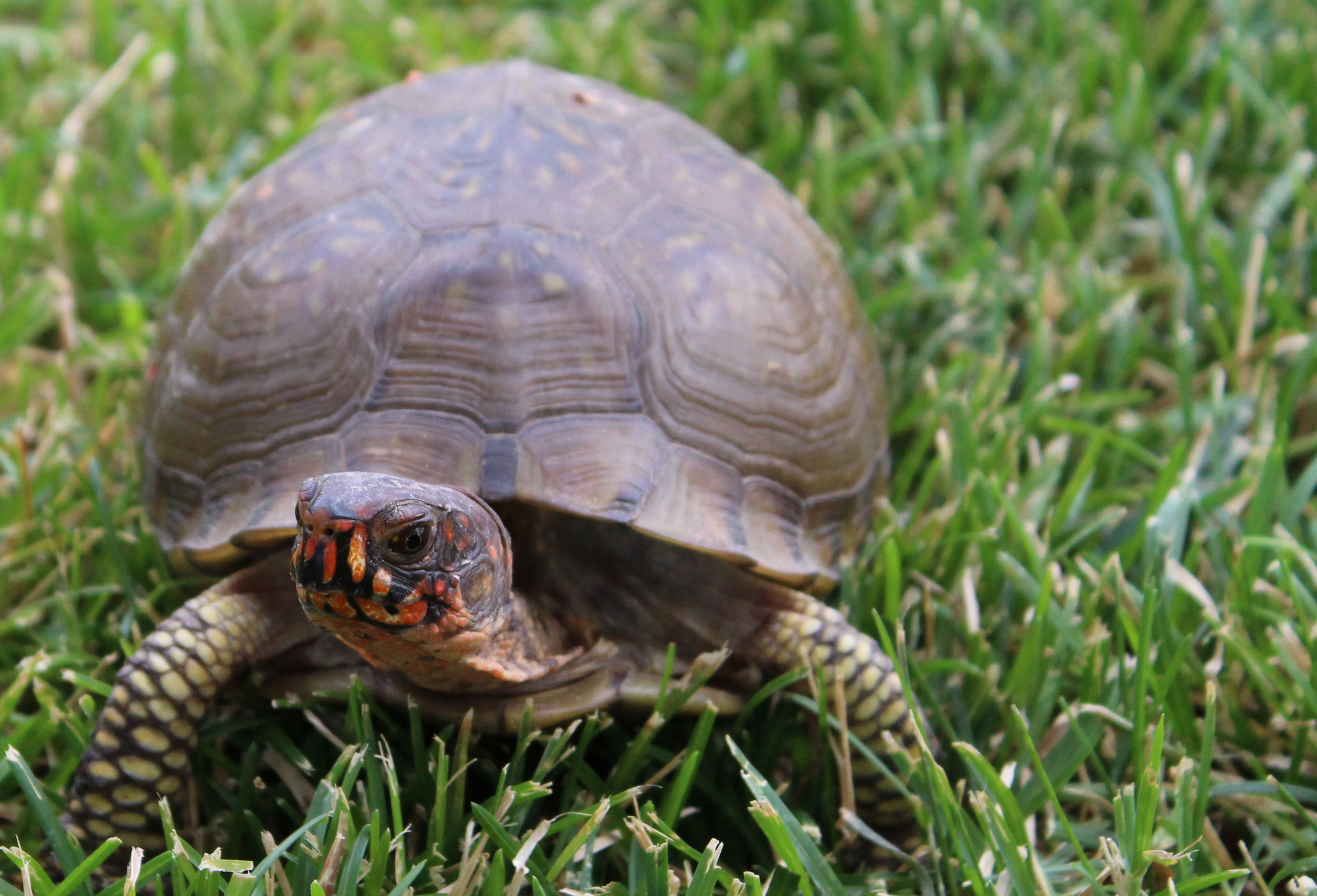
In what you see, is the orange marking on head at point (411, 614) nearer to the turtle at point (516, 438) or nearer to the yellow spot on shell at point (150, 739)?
the turtle at point (516, 438)

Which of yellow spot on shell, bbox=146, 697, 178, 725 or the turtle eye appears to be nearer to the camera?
the turtle eye

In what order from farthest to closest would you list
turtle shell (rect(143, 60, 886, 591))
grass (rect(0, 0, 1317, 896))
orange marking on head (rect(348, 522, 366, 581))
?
1. turtle shell (rect(143, 60, 886, 591))
2. grass (rect(0, 0, 1317, 896))
3. orange marking on head (rect(348, 522, 366, 581))

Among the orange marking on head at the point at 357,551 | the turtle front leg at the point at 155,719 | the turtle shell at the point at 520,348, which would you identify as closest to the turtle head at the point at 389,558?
the orange marking on head at the point at 357,551

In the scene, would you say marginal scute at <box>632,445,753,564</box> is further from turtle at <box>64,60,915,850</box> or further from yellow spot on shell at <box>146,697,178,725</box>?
yellow spot on shell at <box>146,697,178,725</box>

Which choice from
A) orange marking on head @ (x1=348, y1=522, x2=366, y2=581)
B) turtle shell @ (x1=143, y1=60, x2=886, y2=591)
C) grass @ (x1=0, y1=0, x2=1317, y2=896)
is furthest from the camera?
turtle shell @ (x1=143, y1=60, x2=886, y2=591)

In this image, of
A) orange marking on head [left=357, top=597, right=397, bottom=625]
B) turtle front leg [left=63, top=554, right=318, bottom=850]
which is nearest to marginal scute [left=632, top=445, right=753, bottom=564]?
orange marking on head [left=357, top=597, right=397, bottom=625]

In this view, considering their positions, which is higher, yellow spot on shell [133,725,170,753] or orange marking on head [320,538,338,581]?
orange marking on head [320,538,338,581]

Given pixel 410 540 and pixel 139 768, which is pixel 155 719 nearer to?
pixel 139 768
